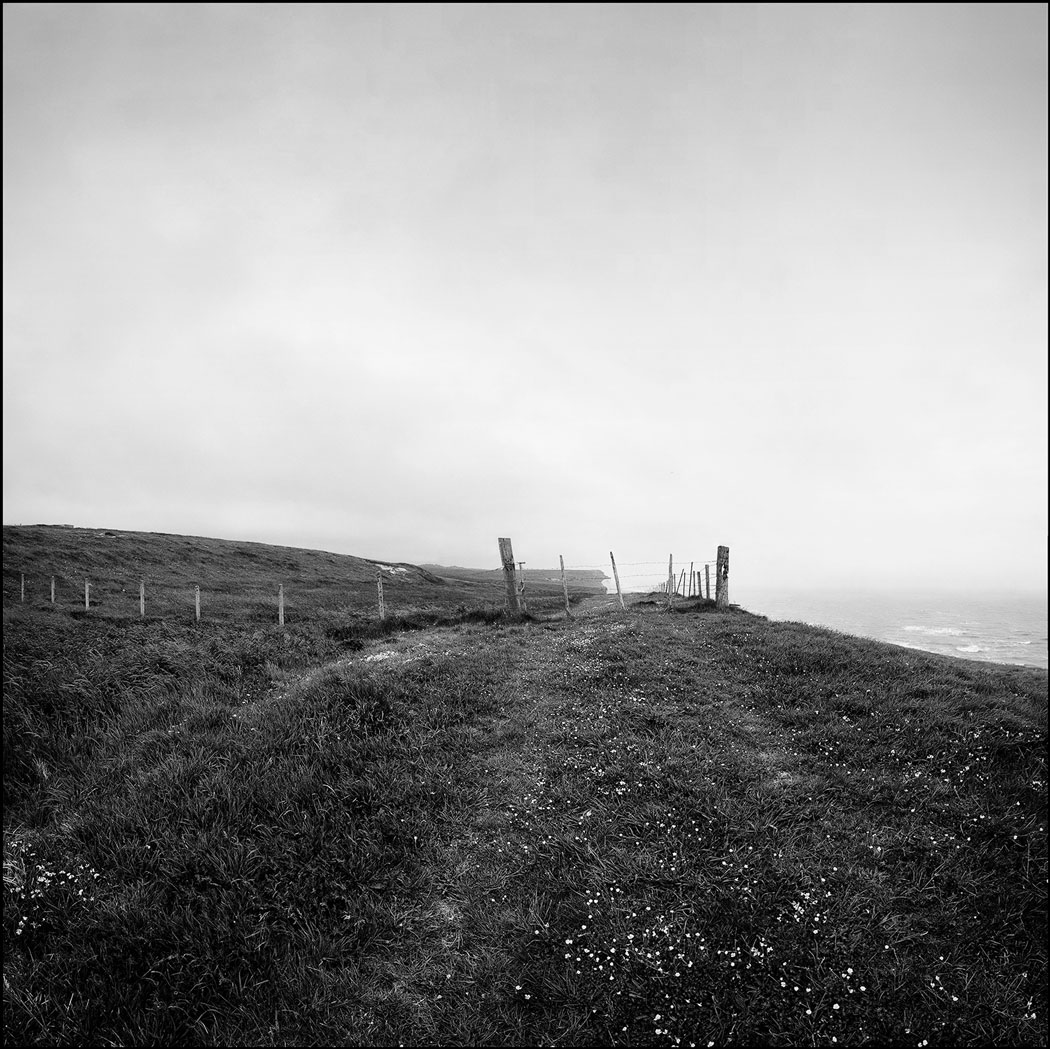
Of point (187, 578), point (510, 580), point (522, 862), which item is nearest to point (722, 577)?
point (510, 580)

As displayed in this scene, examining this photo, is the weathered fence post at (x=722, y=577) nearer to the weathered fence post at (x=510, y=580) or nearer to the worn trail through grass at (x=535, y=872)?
the weathered fence post at (x=510, y=580)

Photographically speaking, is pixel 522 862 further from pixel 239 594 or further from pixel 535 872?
pixel 239 594

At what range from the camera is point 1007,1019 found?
3.89m

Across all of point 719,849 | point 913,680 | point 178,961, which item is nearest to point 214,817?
point 178,961

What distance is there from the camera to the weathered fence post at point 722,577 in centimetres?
2236

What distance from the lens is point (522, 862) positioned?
5.49m

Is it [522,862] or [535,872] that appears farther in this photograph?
[522,862]

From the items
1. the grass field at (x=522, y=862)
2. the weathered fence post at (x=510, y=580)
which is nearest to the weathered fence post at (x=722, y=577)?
the weathered fence post at (x=510, y=580)

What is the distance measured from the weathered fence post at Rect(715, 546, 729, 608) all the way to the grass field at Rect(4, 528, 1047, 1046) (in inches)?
466

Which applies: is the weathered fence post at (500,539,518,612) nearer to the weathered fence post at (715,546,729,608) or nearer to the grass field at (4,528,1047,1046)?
the grass field at (4,528,1047,1046)

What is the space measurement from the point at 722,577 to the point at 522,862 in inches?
771

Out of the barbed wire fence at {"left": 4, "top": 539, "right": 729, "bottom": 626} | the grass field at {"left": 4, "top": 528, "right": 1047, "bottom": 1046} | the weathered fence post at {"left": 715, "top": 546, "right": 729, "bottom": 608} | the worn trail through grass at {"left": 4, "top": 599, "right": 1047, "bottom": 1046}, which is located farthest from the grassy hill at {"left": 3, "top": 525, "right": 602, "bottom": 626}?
the worn trail through grass at {"left": 4, "top": 599, "right": 1047, "bottom": 1046}

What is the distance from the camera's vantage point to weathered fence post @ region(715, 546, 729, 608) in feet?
73.4

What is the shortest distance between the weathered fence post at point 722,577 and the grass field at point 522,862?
1183 cm
